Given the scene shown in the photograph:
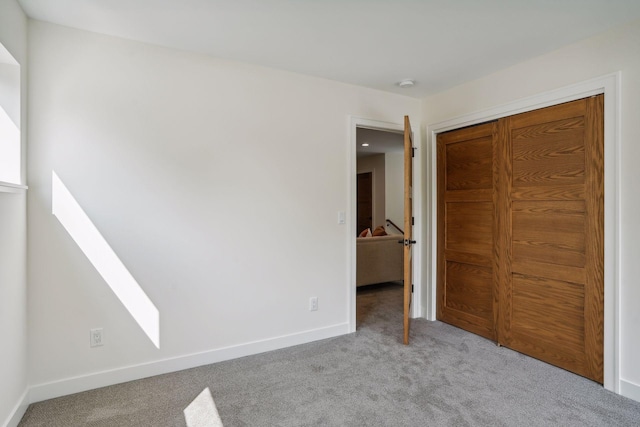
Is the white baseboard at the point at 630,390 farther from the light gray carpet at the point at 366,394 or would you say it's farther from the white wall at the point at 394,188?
the white wall at the point at 394,188

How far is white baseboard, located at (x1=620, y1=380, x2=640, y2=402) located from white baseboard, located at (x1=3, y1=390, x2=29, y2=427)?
3578 millimetres

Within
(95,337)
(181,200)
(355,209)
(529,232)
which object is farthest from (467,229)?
(95,337)

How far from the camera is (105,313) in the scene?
233cm

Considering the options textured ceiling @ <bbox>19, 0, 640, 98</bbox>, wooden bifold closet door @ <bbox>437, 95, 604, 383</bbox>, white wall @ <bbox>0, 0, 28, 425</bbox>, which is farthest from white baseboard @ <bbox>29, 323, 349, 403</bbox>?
textured ceiling @ <bbox>19, 0, 640, 98</bbox>

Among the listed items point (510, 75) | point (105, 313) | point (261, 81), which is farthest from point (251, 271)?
point (510, 75)

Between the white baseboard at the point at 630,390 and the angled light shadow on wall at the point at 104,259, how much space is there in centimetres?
315

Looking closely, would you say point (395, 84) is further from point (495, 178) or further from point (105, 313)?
point (105, 313)

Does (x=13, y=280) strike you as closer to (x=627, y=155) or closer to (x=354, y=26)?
(x=354, y=26)

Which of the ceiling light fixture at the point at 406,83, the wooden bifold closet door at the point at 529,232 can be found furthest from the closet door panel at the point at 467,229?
the ceiling light fixture at the point at 406,83

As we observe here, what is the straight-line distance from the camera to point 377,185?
7684 mm

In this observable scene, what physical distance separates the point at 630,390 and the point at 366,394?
65.6 inches

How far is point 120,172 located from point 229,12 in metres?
1.29

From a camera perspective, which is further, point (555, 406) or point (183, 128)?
point (183, 128)

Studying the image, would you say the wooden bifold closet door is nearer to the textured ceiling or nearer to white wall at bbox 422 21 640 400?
white wall at bbox 422 21 640 400
